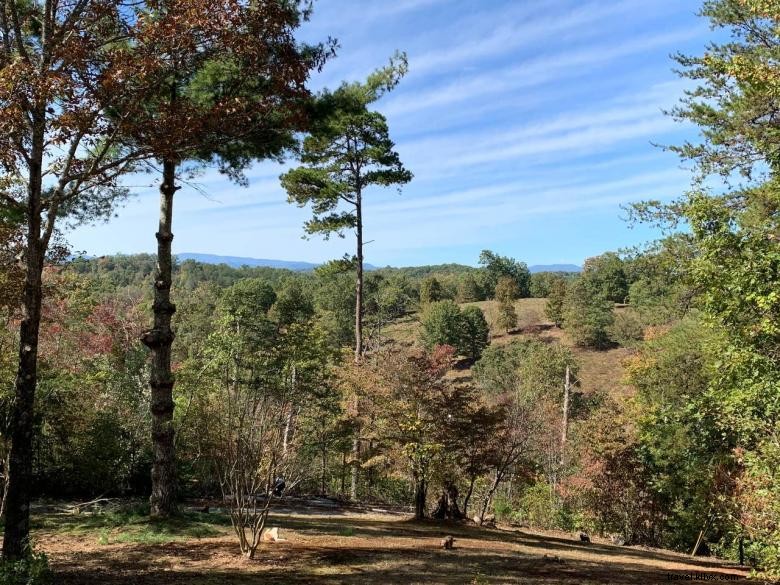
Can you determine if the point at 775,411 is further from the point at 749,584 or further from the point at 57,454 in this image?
the point at 57,454

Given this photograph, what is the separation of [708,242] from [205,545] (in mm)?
8018

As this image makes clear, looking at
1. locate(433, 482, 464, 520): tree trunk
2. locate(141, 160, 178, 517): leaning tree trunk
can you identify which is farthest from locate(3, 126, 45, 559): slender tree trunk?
locate(433, 482, 464, 520): tree trunk

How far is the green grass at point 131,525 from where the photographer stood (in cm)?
724

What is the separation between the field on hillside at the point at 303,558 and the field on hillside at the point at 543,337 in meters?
29.5

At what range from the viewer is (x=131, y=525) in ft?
25.5

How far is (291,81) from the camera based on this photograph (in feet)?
19.3

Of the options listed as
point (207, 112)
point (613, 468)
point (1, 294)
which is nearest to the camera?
point (207, 112)

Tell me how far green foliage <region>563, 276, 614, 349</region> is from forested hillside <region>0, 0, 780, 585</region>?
3674 centimetres

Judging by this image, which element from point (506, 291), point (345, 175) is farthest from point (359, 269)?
point (506, 291)

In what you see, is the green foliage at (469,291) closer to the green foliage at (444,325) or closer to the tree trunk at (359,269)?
the green foliage at (444,325)

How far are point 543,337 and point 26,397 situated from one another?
2521 inches

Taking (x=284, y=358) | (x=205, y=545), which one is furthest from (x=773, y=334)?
(x=284, y=358)

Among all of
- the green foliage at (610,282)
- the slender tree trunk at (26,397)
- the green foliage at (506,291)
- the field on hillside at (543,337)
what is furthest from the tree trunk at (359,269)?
the green foliage at (610,282)

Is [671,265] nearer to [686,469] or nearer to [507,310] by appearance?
[686,469]
